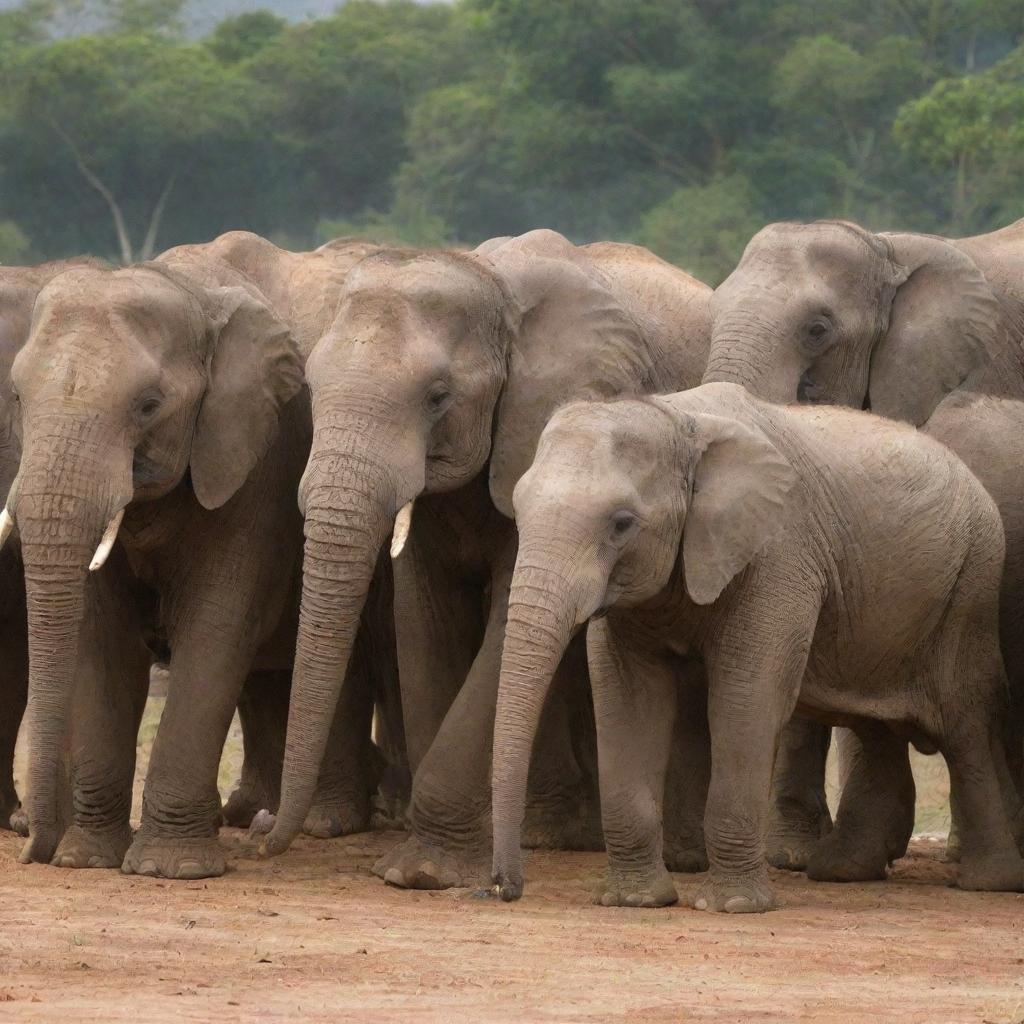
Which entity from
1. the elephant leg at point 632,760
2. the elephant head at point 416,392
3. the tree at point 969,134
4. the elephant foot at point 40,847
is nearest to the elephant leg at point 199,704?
the elephant foot at point 40,847

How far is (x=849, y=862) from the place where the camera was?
8.78m

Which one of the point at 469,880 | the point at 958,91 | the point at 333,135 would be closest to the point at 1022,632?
the point at 469,880

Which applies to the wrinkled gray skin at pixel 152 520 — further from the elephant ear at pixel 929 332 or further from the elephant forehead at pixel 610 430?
the elephant ear at pixel 929 332

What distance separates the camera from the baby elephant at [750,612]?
729 cm

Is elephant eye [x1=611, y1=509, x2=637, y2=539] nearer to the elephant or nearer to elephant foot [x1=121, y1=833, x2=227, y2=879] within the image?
elephant foot [x1=121, y1=833, x2=227, y2=879]

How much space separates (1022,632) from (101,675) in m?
3.14

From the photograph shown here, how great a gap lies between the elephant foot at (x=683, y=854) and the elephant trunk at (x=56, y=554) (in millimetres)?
2072

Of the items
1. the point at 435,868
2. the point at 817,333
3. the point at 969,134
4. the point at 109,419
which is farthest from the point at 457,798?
the point at 969,134

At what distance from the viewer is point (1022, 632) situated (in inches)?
359

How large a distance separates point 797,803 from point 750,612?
6.07 ft

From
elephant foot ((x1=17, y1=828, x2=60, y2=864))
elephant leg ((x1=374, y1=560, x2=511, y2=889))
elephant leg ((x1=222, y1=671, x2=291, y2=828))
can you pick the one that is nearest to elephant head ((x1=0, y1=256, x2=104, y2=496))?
elephant leg ((x1=222, y1=671, x2=291, y2=828))

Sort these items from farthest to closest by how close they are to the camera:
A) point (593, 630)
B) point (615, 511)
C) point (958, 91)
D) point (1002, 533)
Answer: point (958, 91), point (1002, 533), point (593, 630), point (615, 511)

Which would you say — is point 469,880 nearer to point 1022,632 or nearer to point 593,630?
point 593,630

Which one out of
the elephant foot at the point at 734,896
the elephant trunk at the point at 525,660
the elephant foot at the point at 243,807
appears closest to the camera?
the elephant trunk at the point at 525,660
